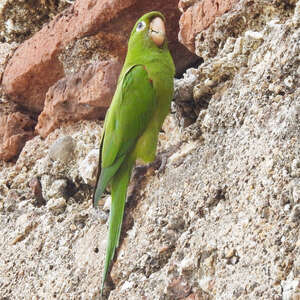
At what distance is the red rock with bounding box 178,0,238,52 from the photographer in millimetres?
1952

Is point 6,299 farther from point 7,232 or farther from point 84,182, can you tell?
point 84,182

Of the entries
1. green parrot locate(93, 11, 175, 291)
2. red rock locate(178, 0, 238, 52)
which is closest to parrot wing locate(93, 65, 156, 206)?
green parrot locate(93, 11, 175, 291)

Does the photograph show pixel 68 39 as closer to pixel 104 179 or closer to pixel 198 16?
pixel 198 16

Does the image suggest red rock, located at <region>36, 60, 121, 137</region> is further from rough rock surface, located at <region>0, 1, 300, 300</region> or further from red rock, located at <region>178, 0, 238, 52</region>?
red rock, located at <region>178, 0, 238, 52</region>

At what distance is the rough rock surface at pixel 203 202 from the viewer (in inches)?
52.8

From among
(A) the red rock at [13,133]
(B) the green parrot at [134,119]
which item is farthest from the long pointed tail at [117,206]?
(A) the red rock at [13,133]

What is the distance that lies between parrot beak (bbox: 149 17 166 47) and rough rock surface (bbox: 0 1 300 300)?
20cm

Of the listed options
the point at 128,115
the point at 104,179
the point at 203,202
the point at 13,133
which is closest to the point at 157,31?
the point at 128,115

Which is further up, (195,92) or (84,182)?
(195,92)

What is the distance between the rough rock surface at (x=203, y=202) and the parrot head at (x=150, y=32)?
207 mm

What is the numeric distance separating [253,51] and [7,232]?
1208 millimetres

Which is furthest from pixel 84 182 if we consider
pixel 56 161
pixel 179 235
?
pixel 179 235

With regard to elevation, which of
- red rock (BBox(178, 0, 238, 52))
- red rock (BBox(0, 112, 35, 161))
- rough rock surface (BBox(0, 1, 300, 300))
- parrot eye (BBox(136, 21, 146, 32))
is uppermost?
parrot eye (BBox(136, 21, 146, 32))

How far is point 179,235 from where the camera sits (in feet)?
5.27
